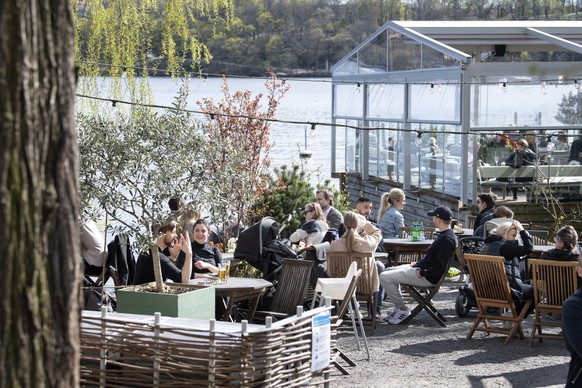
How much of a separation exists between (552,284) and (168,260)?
3542 millimetres

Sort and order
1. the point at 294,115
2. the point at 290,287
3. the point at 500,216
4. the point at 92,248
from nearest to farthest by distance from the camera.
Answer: the point at 290,287 < the point at 92,248 < the point at 500,216 < the point at 294,115

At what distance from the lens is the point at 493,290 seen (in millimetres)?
9820

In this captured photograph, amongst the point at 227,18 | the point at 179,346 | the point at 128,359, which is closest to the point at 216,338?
the point at 179,346

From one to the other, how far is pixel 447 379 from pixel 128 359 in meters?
3.01

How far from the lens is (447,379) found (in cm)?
840

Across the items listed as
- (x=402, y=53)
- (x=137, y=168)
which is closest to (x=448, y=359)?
(x=137, y=168)

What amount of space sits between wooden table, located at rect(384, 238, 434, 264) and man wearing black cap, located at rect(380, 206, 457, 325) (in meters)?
1.80

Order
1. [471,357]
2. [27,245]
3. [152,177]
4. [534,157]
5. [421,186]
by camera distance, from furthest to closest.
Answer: [421,186], [534,157], [471,357], [152,177], [27,245]

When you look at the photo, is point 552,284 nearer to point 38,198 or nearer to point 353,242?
point 353,242

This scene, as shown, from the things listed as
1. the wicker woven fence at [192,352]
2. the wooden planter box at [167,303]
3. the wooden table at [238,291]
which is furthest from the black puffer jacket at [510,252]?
the wicker woven fence at [192,352]

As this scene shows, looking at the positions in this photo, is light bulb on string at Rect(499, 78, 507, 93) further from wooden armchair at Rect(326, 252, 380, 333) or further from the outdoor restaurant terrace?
wooden armchair at Rect(326, 252, 380, 333)

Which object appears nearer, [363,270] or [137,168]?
[137,168]

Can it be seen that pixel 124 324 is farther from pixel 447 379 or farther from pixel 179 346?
pixel 447 379

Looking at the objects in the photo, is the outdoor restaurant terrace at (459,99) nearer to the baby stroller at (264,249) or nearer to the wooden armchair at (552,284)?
the baby stroller at (264,249)
